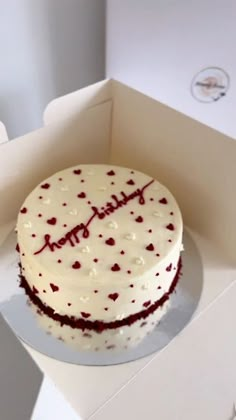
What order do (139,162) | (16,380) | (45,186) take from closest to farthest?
1. (16,380)
2. (45,186)
3. (139,162)

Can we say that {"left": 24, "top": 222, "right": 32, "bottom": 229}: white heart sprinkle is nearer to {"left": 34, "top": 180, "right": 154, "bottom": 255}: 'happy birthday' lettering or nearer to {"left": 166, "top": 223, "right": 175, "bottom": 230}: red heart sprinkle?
{"left": 34, "top": 180, "right": 154, "bottom": 255}: 'happy birthday' lettering

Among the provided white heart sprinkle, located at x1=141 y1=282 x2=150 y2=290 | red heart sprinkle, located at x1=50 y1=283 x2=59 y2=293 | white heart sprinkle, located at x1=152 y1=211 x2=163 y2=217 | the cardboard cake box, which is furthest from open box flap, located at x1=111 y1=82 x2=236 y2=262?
red heart sprinkle, located at x1=50 y1=283 x2=59 y2=293

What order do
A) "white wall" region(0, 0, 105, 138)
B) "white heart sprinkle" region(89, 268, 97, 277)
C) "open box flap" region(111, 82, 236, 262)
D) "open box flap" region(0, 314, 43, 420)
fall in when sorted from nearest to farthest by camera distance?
"open box flap" region(0, 314, 43, 420) < "white heart sprinkle" region(89, 268, 97, 277) < "open box flap" region(111, 82, 236, 262) < "white wall" region(0, 0, 105, 138)

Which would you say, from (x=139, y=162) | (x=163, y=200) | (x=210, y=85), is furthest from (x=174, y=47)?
(x=163, y=200)

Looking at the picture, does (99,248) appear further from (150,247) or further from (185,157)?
(185,157)

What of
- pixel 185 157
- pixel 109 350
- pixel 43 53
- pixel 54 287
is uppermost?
pixel 43 53

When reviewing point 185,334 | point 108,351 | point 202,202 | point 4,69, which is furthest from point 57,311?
point 4,69

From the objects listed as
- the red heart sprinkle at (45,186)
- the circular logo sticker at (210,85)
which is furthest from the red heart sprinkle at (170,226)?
the circular logo sticker at (210,85)
